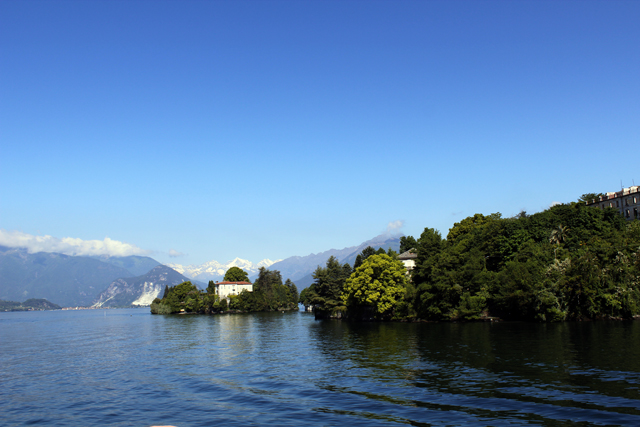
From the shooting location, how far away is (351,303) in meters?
120

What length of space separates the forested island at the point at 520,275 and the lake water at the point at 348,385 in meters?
22.7

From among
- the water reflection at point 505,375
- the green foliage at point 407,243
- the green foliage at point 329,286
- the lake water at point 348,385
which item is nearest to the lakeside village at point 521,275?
the green foliage at point 329,286

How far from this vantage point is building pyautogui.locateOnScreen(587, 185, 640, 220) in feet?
420

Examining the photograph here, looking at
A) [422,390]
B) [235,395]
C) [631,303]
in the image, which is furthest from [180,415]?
[631,303]

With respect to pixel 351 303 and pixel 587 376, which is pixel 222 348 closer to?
pixel 587 376

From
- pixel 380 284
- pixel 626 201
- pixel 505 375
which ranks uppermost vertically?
pixel 626 201

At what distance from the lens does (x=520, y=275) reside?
86312mm

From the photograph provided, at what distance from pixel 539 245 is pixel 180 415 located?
8572cm

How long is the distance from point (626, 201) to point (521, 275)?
234 ft

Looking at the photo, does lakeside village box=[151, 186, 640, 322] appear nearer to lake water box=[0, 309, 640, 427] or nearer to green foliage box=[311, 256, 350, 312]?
green foliage box=[311, 256, 350, 312]

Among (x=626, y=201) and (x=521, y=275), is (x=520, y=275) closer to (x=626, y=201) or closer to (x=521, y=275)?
(x=521, y=275)

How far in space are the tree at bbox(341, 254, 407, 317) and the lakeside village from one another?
0.25 meters

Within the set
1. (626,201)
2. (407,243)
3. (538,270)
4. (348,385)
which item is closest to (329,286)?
(407,243)

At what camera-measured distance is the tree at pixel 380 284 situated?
110m
